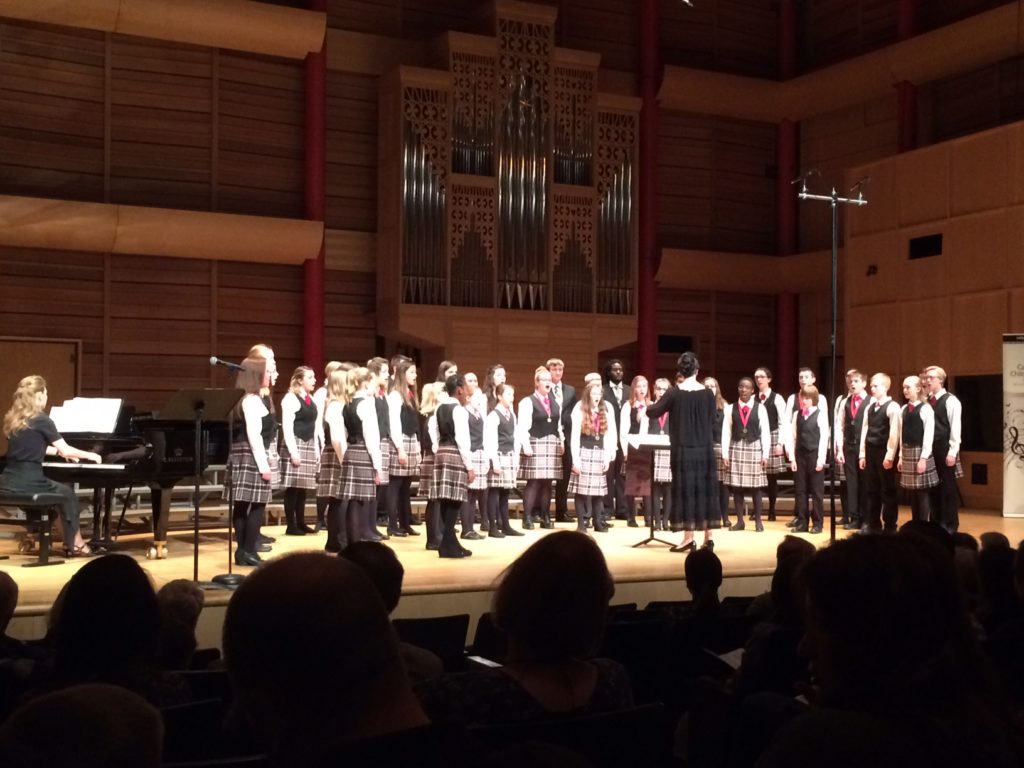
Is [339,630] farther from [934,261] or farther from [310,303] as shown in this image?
[934,261]

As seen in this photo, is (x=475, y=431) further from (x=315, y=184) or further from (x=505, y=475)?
(x=315, y=184)

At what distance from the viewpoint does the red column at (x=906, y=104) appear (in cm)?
1389

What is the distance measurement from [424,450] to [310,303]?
3342mm

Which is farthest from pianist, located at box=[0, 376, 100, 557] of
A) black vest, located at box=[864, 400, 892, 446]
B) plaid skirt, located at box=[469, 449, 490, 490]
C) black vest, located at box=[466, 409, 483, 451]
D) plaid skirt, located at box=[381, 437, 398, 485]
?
black vest, located at box=[864, 400, 892, 446]

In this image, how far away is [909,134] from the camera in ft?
46.3

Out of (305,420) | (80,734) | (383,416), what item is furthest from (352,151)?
(80,734)

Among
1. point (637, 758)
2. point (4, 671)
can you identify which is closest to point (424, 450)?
point (4, 671)

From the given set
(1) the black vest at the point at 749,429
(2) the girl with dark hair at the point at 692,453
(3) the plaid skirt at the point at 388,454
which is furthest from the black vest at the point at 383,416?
(1) the black vest at the point at 749,429

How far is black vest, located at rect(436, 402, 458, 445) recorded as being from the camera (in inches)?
335

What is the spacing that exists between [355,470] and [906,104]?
9.45 m

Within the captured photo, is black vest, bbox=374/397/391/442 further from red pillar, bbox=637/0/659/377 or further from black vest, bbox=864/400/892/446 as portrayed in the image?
red pillar, bbox=637/0/659/377

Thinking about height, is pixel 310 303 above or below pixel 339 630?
above

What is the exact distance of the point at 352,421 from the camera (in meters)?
8.03

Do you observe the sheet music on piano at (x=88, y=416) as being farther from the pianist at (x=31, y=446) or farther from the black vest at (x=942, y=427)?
the black vest at (x=942, y=427)
